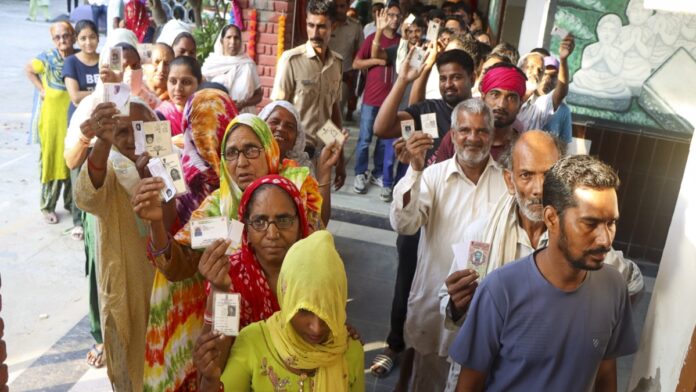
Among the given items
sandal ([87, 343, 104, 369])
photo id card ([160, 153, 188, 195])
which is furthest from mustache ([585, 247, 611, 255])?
sandal ([87, 343, 104, 369])

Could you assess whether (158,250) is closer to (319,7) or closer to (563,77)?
(319,7)

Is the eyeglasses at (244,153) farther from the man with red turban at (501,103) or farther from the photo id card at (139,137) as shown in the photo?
the man with red turban at (501,103)

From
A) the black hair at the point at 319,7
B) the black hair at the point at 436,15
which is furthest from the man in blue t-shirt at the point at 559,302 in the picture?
the black hair at the point at 436,15

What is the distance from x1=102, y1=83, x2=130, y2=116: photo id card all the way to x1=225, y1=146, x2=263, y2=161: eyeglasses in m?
0.51

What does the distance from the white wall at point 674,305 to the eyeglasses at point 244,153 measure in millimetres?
1898

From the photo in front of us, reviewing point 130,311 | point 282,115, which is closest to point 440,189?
point 282,115

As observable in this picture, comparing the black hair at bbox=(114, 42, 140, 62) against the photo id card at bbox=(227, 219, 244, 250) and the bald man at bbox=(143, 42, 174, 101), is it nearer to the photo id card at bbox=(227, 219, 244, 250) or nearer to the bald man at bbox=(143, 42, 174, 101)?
the bald man at bbox=(143, 42, 174, 101)

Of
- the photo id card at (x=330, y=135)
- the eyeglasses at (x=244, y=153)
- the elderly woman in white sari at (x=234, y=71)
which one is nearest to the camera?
the eyeglasses at (x=244, y=153)

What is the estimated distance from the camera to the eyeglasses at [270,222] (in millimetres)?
2598

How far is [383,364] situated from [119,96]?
8.37ft

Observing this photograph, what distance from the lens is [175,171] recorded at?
2.67 meters

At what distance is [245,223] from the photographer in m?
2.66

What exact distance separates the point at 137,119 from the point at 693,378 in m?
2.69

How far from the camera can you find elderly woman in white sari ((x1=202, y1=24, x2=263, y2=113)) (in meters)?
6.39
